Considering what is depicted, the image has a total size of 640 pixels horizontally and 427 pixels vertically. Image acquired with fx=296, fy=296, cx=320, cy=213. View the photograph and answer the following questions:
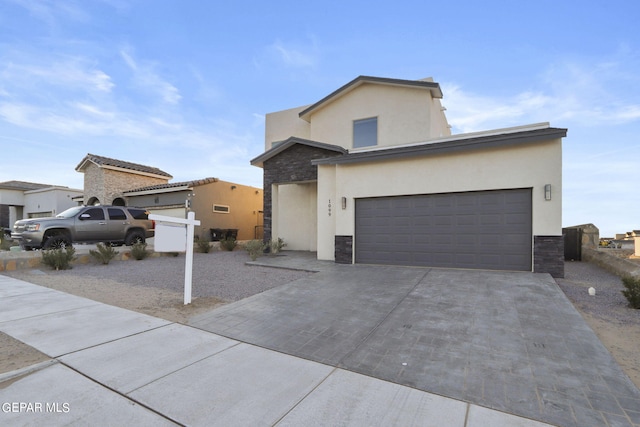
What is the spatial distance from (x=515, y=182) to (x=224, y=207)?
16614 millimetres

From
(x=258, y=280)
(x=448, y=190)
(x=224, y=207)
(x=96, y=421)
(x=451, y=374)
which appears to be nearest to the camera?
(x=96, y=421)

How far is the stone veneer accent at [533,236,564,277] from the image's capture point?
833cm

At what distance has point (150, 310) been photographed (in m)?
5.58

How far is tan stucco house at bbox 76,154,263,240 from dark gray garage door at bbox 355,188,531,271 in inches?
446

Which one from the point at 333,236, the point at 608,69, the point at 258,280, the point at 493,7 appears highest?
the point at 493,7

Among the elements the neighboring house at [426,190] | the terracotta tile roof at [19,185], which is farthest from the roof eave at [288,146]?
the terracotta tile roof at [19,185]

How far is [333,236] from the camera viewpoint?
12.0 metres

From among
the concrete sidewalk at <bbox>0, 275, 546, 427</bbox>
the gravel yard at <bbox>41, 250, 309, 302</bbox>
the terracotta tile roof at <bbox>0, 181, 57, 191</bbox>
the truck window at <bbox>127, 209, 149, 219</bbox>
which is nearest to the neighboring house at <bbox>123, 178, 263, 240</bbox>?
the truck window at <bbox>127, 209, 149, 219</bbox>

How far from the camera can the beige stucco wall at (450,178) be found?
8391 mm

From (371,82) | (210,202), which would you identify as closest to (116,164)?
(210,202)

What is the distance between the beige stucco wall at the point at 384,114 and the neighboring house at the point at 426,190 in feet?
0.17

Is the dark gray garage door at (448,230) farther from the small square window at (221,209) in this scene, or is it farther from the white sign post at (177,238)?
the small square window at (221,209)

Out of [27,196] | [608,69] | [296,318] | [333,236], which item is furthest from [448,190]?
[27,196]

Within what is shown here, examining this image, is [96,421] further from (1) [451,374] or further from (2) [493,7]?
(2) [493,7]
